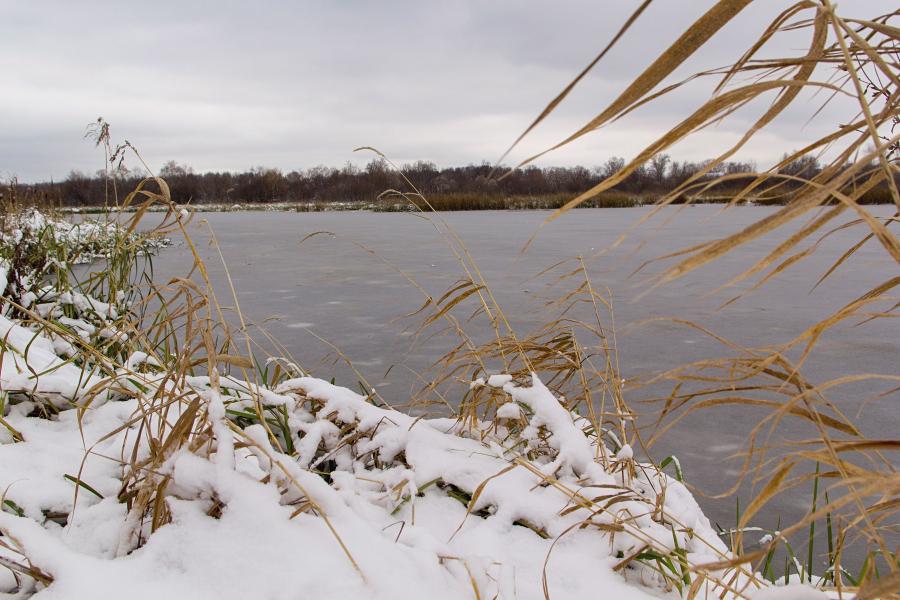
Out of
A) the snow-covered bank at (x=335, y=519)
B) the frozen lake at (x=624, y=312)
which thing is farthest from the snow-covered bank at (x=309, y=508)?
the frozen lake at (x=624, y=312)

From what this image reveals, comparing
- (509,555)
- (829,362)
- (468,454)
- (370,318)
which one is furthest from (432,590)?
(370,318)

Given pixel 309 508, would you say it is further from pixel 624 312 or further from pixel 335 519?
pixel 624 312

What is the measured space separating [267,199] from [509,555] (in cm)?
3746

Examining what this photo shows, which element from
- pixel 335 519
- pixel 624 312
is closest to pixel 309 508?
pixel 335 519

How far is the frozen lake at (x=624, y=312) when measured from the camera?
7.70 ft

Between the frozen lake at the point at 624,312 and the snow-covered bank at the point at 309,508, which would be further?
the frozen lake at the point at 624,312

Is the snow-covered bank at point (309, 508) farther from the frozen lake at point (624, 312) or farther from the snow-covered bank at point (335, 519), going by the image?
the frozen lake at point (624, 312)

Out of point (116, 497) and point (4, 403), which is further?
point (4, 403)

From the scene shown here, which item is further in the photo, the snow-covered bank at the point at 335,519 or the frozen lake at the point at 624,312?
the frozen lake at the point at 624,312

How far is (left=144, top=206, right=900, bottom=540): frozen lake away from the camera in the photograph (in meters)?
2.35

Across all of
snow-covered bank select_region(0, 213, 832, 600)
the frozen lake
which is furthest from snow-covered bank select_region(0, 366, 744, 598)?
the frozen lake

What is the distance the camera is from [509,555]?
1.18 meters

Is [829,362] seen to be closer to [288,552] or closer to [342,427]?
[342,427]

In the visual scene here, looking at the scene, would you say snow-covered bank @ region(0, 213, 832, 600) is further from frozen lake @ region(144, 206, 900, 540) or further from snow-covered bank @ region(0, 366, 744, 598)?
frozen lake @ region(144, 206, 900, 540)
